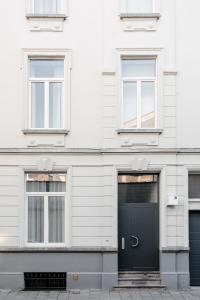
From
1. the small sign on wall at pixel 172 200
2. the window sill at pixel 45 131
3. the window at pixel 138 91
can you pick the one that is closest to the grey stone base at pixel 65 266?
the small sign on wall at pixel 172 200

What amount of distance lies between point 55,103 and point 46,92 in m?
0.39

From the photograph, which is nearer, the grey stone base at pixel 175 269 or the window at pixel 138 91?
the grey stone base at pixel 175 269

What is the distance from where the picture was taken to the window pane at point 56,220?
13.1m

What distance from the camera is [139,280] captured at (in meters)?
12.8

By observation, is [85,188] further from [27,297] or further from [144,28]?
[144,28]

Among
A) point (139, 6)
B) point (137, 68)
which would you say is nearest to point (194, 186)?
point (137, 68)

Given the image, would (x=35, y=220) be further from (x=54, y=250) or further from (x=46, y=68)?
(x=46, y=68)

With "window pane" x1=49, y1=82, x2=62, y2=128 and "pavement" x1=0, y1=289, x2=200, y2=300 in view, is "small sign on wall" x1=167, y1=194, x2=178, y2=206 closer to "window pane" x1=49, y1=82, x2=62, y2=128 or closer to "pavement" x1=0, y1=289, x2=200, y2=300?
"pavement" x1=0, y1=289, x2=200, y2=300

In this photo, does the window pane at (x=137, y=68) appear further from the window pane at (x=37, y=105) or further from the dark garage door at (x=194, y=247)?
the dark garage door at (x=194, y=247)

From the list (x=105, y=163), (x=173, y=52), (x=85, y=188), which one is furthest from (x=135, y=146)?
(x=173, y=52)

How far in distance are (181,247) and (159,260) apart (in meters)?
0.72

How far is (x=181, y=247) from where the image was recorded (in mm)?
12766

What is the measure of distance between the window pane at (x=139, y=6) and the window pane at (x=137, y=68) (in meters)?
1.38

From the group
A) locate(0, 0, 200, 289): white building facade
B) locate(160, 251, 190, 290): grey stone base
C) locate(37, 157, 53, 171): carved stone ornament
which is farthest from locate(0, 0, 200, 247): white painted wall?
locate(160, 251, 190, 290): grey stone base
